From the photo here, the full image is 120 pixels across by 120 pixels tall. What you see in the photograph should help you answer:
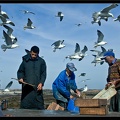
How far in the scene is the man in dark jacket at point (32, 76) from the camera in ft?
21.2

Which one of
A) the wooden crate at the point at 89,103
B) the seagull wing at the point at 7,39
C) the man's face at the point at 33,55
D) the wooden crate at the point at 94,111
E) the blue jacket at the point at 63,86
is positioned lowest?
the wooden crate at the point at 94,111

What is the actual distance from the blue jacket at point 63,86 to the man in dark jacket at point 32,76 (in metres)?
0.26

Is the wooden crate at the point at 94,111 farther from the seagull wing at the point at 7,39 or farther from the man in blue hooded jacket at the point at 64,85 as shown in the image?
the seagull wing at the point at 7,39

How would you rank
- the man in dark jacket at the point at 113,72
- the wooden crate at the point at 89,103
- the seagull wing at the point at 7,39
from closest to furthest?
the wooden crate at the point at 89,103 → the man in dark jacket at the point at 113,72 → the seagull wing at the point at 7,39

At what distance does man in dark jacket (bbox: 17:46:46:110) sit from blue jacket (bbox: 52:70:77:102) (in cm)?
26

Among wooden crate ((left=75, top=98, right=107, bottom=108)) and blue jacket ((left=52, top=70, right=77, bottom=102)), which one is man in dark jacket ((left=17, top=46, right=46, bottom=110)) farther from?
wooden crate ((left=75, top=98, right=107, bottom=108))

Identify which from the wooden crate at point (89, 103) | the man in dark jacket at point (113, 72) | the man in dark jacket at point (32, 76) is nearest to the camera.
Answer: the wooden crate at point (89, 103)

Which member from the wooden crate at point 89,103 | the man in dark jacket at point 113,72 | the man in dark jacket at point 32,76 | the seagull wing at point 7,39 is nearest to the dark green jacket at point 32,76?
the man in dark jacket at point 32,76

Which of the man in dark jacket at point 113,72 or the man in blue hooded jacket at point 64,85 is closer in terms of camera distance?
the man in dark jacket at point 113,72

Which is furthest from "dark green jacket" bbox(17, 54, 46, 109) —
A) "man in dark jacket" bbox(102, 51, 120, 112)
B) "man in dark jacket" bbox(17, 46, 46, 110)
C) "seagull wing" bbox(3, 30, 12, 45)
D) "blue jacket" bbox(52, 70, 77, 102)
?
"seagull wing" bbox(3, 30, 12, 45)

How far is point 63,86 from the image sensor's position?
655 cm

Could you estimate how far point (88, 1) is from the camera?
3373 millimetres

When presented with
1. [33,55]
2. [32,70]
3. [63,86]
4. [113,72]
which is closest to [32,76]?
[32,70]

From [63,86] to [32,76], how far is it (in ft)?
1.76
